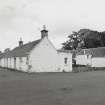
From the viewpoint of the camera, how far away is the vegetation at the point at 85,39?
2822 inches

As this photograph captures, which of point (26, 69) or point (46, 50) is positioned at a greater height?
point (46, 50)

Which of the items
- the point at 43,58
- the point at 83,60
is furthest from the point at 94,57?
the point at 43,58

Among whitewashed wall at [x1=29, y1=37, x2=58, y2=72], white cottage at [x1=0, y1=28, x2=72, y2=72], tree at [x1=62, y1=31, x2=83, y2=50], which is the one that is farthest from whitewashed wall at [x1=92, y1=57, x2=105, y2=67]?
tree at [x1=62, y1=31, x2=83, y2=50]

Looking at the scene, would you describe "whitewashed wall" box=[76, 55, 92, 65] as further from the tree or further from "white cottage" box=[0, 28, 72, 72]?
"white cottage" box=[0, 28, 72, 72]

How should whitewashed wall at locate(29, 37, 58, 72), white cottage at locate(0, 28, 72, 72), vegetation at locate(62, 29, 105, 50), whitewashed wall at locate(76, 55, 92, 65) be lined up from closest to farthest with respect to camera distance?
white cottage at locate(0, 28, 72, 72) < whitewashed wall at locate(29, 37, 58, 72) < whitewashed wall at locate(76, 55, 92, 65) < vegetation at locate(62, 29, 105, 50)

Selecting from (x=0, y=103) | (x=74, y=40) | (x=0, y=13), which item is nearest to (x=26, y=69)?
(x=0, y=13)

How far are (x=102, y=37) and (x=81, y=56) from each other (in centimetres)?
1792

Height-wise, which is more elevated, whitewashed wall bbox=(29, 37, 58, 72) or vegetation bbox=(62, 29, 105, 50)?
vegetation bbox=(62, 29, 105, 50)

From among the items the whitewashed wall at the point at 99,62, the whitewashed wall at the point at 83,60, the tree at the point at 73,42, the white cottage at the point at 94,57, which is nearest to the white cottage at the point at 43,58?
the whitewashed wall at the point at 99,62

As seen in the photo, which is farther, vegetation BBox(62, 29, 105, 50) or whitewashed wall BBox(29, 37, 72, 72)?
vegetation BBox(62, 29, 105, 50)

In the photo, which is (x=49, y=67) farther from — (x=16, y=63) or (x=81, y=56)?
(x=81, y=56)

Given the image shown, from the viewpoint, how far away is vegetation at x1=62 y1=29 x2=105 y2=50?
71.7m

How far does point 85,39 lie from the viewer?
74688 millimetres

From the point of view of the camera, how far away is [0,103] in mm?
9109
